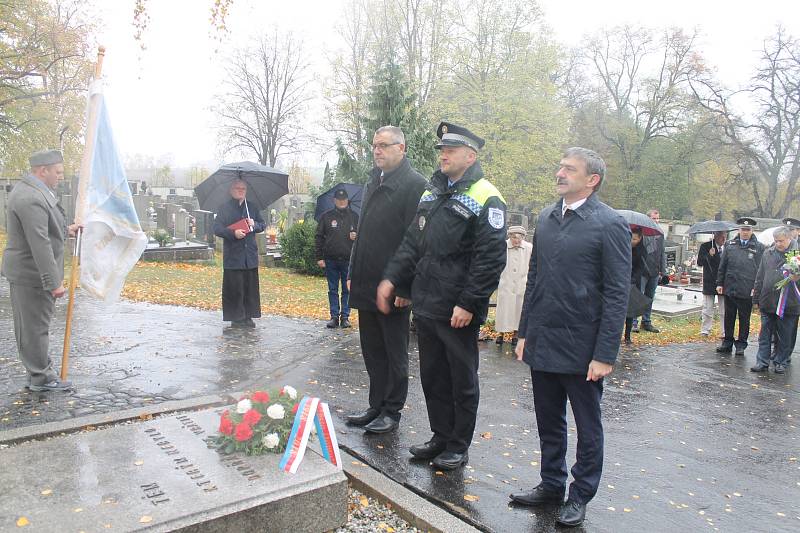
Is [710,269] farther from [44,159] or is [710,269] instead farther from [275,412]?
[44,159]

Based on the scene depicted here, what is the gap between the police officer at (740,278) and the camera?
31.6 ft

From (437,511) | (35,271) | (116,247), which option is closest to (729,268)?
(437,511)

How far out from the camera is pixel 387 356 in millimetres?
5133

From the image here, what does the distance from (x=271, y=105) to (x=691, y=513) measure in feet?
127

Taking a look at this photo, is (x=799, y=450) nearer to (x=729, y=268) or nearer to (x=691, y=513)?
(x=691, y=513)

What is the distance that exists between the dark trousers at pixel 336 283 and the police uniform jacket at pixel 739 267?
18.9 ft

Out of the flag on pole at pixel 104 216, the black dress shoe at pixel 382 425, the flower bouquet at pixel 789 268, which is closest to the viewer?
Answer: the black dress shoe at pixel 382 425

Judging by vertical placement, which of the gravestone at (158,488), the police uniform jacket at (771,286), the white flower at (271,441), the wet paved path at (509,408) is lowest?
the wet paved path at (509,408)

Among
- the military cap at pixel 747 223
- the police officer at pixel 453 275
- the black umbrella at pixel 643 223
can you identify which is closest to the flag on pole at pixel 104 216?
the police officer at pixel 453 275

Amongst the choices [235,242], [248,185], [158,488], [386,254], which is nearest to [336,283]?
[235,242]

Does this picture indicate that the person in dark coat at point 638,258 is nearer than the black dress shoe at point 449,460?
No

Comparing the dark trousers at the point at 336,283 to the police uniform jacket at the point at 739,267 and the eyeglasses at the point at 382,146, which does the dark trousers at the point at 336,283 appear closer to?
the eyeglasses at the point at 382,146

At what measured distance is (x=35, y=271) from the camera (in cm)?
556

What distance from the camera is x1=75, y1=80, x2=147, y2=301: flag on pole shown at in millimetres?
5773
